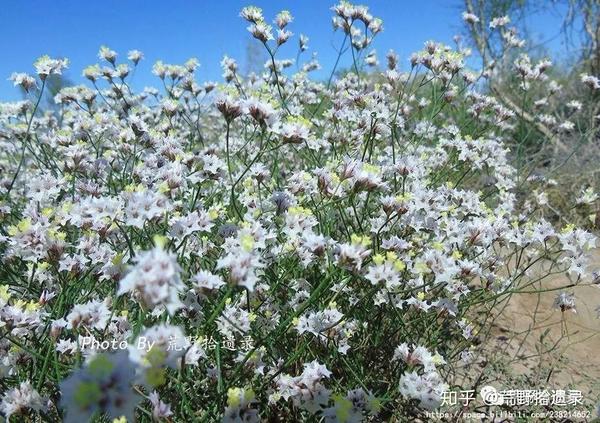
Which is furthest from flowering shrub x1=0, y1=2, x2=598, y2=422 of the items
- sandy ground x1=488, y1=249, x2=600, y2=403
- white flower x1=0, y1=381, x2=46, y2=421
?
sandy ground x1=488, y1=249, x2=600, y2=403

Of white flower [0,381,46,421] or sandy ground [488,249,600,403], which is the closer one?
white flower [0,381,46,421]

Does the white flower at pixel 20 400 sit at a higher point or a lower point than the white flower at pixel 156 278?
lower

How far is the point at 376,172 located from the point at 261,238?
64cm

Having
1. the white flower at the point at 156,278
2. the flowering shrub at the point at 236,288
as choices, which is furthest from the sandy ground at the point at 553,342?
the white flower at the point at 156,278

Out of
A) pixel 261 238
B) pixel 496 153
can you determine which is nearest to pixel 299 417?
pixel 261 238

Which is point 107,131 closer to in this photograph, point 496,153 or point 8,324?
point 8,324

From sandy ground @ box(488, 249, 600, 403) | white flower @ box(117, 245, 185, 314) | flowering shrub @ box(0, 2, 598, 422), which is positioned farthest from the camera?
sandy ground @ box(488, 249, 600, 403)

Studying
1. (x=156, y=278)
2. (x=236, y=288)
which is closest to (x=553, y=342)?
(x=236, y=288)

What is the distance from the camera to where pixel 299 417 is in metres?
2.39

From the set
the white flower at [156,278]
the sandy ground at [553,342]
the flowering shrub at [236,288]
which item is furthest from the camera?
the sandy ground at [553,342]

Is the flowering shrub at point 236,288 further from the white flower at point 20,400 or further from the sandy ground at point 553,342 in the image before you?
the sandy ground at point 553,342

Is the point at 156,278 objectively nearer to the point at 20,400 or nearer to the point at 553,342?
the point at 20,400

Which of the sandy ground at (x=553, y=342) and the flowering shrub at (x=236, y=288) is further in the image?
the sandy ground at (x=553, y=342)

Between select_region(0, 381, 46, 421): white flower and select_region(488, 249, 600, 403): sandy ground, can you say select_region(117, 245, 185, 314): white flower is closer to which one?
select_region(0, 381, 46, 421): white flower
